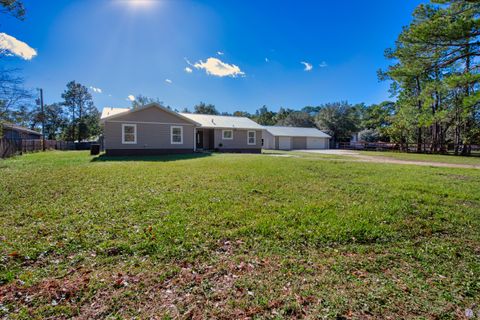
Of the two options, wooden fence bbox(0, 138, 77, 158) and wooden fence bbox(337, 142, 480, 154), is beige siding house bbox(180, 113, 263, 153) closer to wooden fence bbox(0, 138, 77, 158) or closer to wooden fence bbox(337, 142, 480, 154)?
wooden fence bbox(0, 138, 77, 158)

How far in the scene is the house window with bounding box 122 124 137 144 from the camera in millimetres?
15562

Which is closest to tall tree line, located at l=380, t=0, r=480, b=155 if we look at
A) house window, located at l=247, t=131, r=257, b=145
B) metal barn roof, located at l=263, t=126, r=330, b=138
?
house window, located at l=247, t=131, r=257, b=145

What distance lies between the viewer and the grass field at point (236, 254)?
2.25m

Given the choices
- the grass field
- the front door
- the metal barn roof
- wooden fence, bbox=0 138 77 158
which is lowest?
the grass field

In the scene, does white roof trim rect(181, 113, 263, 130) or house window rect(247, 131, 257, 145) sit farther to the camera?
house window rect(247, 131, 257, 145)

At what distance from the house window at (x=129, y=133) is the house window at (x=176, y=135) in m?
2.55

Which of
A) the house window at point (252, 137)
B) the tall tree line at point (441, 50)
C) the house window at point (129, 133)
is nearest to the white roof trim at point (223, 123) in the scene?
the house window at point (252, 137)

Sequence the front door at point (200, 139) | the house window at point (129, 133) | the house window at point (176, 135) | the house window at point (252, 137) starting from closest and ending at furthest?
the house window at point (129, 133)
the house window at point (176, 135)
the front door at point (200, 139)
the house window at point (252, 137)

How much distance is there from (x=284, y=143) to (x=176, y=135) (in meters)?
20.7

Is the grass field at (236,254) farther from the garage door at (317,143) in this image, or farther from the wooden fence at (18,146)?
the garage door at (317,143)

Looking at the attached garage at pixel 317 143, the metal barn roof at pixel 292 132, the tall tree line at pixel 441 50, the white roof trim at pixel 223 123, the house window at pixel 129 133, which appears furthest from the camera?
the attached garage at pixel 317 143

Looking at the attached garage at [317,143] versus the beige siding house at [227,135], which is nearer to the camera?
the beige siding house at [227,135]

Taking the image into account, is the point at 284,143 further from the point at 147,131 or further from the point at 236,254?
the point at 236,254

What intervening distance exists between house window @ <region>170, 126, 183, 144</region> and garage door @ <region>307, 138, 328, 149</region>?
81.2 ft
